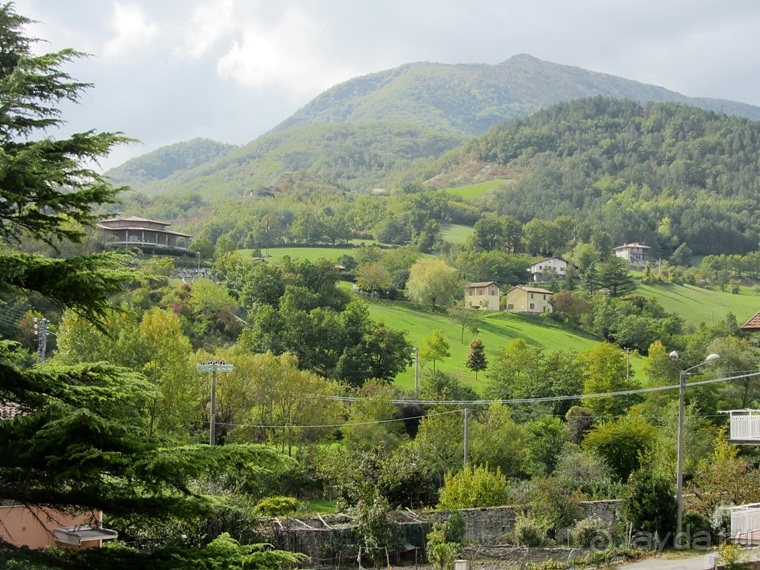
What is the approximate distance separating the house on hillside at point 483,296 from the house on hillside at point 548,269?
29234 millimetres

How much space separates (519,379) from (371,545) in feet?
128

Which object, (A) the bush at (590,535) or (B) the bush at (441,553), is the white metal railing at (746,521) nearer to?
(A) the bush at (590,535)

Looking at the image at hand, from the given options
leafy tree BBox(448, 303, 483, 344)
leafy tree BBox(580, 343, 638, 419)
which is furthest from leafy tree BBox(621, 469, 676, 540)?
leafy tree BBox(448, 303, 483, 344)

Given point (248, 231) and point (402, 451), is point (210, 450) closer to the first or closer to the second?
point (402, 451)

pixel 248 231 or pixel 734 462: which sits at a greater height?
pixel 248 231

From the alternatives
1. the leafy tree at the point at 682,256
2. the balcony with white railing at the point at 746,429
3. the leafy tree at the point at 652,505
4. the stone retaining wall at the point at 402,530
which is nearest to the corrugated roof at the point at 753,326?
the balcony with white railing at the point at 746,429

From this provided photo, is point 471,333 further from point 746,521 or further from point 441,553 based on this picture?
point 746,521

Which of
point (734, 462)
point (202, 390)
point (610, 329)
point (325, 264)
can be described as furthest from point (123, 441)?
point (610, 329)

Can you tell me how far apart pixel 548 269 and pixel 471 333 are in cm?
5538

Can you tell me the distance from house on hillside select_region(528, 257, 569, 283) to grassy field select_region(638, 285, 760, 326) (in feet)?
45.4

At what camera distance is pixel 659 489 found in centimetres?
3077

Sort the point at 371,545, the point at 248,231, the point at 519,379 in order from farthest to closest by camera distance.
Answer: the point at 248,231 → the point at 519,379 → the point at 371,545

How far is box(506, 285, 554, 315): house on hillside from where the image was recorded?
113 meters

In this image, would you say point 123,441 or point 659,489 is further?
point 659,489
